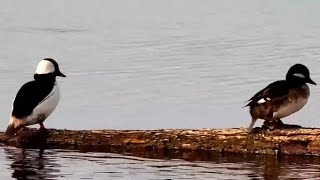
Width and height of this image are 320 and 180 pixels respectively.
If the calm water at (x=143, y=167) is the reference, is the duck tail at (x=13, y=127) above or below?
above

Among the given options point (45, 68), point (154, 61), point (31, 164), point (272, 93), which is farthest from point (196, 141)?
point (154, 61)

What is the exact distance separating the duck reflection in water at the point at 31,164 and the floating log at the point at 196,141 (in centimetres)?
44

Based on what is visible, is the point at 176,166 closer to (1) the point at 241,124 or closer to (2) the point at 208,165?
(2) the point at 208,165

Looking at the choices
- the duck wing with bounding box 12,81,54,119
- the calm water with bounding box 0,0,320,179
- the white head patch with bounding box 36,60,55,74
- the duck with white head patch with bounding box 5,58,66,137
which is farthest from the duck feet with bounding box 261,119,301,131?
the white head patch with bounding box 36,60,55,74

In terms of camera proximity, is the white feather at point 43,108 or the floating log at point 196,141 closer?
the floating log at point 196,141

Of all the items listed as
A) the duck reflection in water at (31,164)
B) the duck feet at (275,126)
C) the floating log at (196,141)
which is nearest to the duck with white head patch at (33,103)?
the duck reflection in water at (31,164)

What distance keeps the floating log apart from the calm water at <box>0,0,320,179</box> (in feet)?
0.77

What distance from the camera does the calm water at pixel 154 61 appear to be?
46.8 ft

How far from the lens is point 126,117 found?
1519cm

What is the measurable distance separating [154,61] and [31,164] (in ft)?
36.5

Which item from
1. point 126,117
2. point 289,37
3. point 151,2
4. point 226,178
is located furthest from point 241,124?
point 151,2

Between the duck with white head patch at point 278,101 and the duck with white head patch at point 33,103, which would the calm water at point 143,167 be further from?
the duck with white head patch at point 278,101

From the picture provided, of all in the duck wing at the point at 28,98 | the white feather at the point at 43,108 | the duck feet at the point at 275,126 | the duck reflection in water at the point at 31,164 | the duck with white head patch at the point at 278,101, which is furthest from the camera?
the white feather at the point at 43,108

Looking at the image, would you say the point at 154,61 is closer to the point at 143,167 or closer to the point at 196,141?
the point at 196,141
